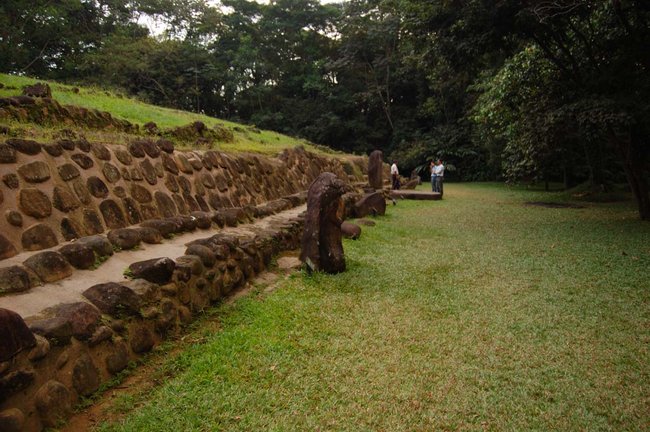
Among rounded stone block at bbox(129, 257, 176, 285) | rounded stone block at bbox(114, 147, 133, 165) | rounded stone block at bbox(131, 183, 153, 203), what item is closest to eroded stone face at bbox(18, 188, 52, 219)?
rounded stone block at bbox(129, 257, 176, 285)

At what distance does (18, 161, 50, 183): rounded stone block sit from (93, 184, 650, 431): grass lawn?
6.98 ft

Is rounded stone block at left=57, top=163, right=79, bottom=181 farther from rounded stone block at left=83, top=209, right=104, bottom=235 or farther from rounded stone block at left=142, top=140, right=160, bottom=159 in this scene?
rounded stone block at left=142, top=140, right=160, bottom=159

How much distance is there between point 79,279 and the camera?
10.4 feet

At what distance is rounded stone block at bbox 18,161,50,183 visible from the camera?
359cm

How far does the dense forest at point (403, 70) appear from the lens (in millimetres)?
8344

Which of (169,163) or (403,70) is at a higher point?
(403,70)

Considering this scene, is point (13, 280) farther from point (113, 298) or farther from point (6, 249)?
point (113, 298)

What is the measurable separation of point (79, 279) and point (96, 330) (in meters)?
0.70

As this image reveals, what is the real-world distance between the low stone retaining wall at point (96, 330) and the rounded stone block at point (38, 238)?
790 millimetres

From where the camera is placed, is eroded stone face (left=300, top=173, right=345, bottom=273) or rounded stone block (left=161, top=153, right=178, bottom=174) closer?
eroded stone face (left=300, top=173, right=345, bottom=273)

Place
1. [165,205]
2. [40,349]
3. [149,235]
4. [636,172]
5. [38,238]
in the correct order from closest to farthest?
1. [40,349]
2. [38,238]
3. [149,235]
4. [165,205]
5. [636,172]

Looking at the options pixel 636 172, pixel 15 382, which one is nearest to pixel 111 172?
pixel 15 382

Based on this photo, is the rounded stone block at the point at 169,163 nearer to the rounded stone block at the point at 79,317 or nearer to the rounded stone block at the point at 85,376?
the rounded stone block at the point at 79,317

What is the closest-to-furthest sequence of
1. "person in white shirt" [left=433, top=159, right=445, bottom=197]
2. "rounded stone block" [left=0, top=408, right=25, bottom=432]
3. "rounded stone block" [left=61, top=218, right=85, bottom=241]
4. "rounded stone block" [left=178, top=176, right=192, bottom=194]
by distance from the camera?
"rounded stone block" [left=0, top=408, right=25, bottom=432] < "rounded stone block" [left=61, top=218, right=85, bottom=241] < "rounded stone block" [left=178, top=176, right=192, bottom=194] < "person in white shirt" [left=433, top=159, right=445, bottom=197]
